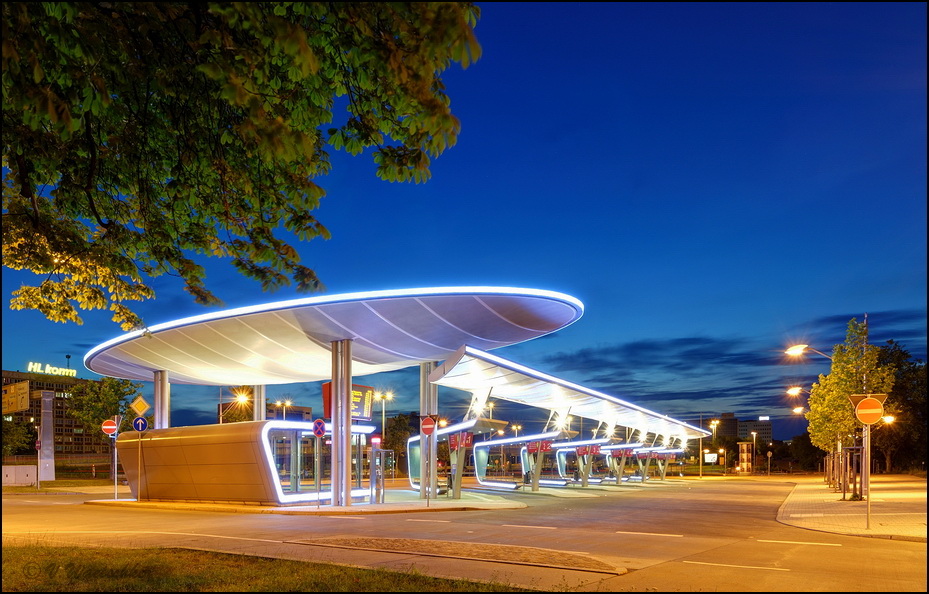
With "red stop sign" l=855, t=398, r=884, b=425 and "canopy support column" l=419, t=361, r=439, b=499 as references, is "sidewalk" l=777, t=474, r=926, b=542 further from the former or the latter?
"canopy support column" l=419, t=361, r=439, b=499

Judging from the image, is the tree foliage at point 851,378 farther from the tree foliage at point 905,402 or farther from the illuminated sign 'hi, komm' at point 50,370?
the illuminated sign 'hi, komm' at point 50,370

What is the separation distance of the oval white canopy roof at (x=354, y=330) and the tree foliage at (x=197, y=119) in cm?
1003

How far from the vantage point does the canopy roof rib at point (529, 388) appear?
24.2 m

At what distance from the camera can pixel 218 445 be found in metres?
23.9

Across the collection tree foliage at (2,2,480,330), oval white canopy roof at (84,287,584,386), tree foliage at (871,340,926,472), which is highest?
tree foliage at (2,2,480,330)

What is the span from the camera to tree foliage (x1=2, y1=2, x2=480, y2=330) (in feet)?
19.2

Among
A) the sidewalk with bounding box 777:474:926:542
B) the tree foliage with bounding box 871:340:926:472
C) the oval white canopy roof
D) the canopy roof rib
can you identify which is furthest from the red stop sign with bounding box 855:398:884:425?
the tree foliage with bounding box 871:340:926:472

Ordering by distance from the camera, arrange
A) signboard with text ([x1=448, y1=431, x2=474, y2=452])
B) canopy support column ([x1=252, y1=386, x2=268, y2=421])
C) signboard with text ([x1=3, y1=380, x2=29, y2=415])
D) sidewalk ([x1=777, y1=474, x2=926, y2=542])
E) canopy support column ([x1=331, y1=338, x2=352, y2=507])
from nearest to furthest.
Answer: signboard with text ([x1=3, y1=380, x2=29, y2=415])
sidewalk ([x1=777, y1=474, x2=926, y2=542])
canopy support column ([x1=331, y1=338, x2=352, y2=507])
signboard with text ([x1=448, y1=431, x2=474, y2=452])
canopy support column ([x1=252, y1=386, x2=268, y2=421])

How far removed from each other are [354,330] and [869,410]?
14.2 m

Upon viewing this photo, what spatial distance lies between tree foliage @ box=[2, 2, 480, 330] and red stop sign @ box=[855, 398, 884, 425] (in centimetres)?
1183

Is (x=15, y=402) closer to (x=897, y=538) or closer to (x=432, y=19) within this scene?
(x=432, y=19)

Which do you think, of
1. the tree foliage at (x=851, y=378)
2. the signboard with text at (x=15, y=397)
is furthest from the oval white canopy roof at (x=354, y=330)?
the tree foliage at (x=851, y=378)

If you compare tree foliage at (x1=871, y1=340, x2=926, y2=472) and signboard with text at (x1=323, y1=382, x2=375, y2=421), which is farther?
tree foliage at (x1=871, y1=340, x2=926, y2=472)

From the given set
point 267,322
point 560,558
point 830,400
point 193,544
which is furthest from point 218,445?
point 830,400
